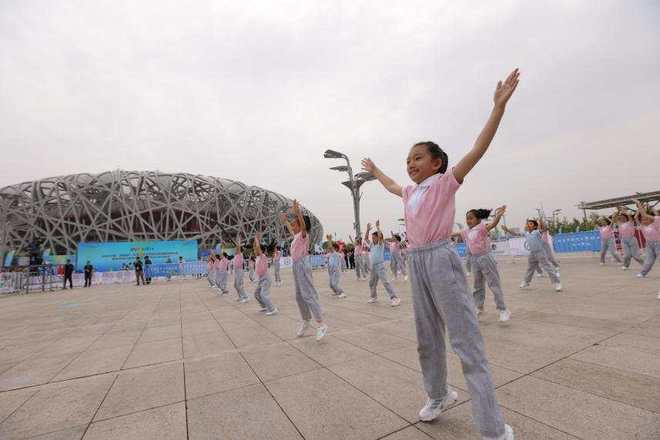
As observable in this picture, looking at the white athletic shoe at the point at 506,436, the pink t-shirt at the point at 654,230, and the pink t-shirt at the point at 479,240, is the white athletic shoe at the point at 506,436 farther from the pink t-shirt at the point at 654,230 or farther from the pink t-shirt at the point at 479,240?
the pink t-shirt at the point at 654,230

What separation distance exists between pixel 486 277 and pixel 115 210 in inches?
2345

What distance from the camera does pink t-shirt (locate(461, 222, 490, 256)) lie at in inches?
204

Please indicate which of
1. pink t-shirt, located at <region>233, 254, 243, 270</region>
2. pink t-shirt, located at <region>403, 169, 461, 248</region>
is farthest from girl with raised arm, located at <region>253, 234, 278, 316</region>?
pink t-shirt, located at <region>403, 169, 461, 248</region>

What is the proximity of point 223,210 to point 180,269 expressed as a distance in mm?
35138

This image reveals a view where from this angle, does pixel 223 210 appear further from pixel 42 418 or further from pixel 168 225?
pixel 42 418

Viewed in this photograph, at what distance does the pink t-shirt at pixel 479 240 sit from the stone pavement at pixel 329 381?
3.61 feet

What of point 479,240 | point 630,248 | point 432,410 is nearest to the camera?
point 432,410

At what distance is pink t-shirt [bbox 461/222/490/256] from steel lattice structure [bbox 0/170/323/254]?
55.0 m

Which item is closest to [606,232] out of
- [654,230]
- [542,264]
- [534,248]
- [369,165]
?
[654,230]

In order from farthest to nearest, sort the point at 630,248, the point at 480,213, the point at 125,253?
the point at 125,253
the point at 630,248
the point at 480,213

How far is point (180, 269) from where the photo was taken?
2536 cm

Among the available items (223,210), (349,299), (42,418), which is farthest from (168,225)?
(42,418)

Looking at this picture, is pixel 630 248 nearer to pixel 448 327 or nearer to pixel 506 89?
pixel 506 89

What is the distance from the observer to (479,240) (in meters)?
5.23
